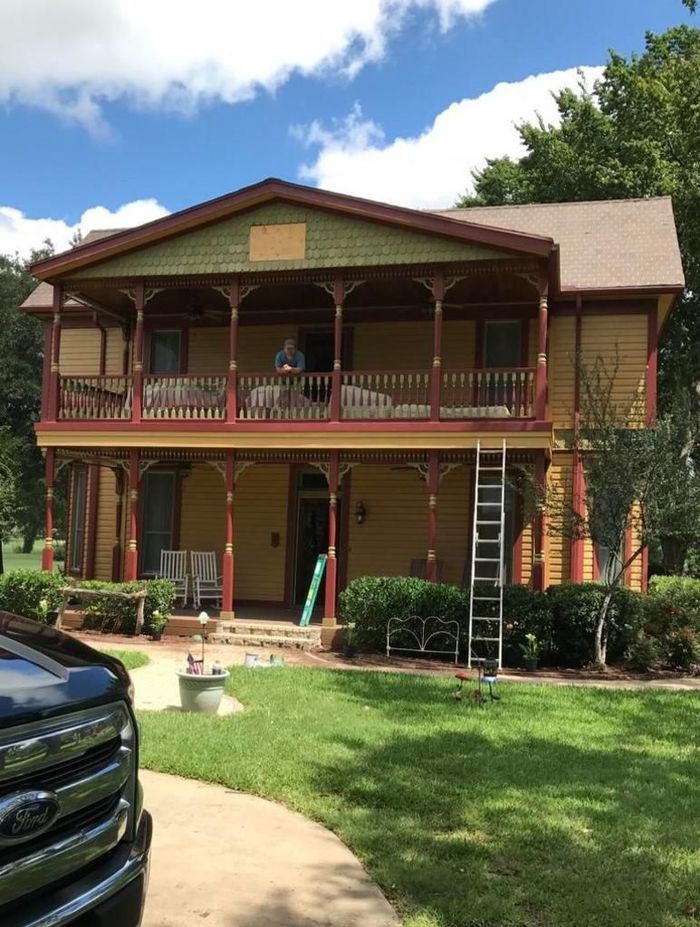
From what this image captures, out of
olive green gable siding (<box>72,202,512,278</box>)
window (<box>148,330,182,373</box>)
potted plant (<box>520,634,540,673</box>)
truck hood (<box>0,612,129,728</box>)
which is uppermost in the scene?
olive green gable siding (<box>72,202,512,278</box>)

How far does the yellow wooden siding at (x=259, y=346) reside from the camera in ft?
52.3

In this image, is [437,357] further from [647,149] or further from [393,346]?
[647,149]

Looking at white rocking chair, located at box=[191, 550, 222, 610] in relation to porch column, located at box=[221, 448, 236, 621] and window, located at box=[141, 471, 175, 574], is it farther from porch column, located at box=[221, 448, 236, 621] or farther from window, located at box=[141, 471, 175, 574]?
porch column, located at box=[221, 448, 236, 621]

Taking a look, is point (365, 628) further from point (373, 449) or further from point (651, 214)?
point (651, 214)

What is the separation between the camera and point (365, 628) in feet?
39.1

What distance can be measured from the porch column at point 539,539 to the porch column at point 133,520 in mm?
6717

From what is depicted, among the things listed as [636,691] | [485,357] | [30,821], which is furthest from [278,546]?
[30,821]

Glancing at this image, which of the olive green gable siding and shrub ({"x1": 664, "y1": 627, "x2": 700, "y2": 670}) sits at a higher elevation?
the olive green gable siding

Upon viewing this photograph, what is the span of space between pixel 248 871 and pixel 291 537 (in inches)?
461

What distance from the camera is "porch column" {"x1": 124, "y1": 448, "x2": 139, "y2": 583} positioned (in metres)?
13.8

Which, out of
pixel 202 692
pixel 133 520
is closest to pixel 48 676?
pixel 202 692

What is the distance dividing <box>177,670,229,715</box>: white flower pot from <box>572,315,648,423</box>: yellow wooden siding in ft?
30.7

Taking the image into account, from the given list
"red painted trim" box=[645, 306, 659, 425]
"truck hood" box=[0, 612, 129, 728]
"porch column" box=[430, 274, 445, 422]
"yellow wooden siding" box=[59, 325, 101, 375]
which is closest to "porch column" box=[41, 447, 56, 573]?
"yellow wooden siding" box=[59, 325, 101, 375]

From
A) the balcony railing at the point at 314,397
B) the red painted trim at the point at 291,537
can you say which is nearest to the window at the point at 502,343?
the balcony railing at the point at 314,397
